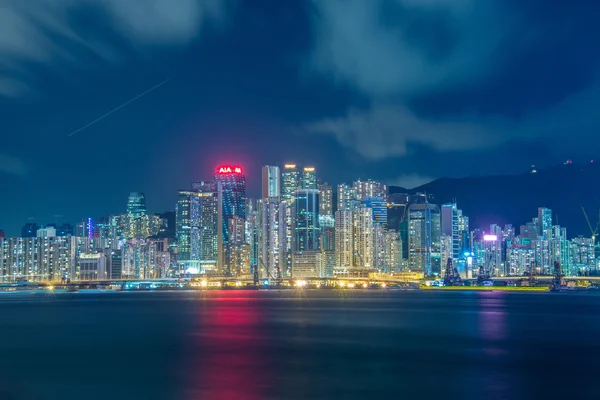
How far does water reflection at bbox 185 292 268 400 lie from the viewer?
4266cm

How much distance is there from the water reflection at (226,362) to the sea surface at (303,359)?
0.37 ft

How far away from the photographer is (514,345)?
6625 cm

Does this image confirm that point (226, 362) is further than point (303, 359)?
No

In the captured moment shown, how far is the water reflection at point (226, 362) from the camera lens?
1679 inches

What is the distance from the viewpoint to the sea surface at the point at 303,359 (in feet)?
140

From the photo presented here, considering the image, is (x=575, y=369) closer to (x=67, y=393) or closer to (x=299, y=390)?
(x=299, y=390)

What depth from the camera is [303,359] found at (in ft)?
185

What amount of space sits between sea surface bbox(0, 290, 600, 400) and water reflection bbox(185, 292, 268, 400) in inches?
4.5

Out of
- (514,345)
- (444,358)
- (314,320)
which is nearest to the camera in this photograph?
(444,358)

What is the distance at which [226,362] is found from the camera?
181ft

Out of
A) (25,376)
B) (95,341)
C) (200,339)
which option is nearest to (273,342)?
(200,339)

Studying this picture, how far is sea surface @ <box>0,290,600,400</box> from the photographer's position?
42.8 metres

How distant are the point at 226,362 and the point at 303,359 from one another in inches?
221

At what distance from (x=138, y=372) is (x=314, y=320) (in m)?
49.0
